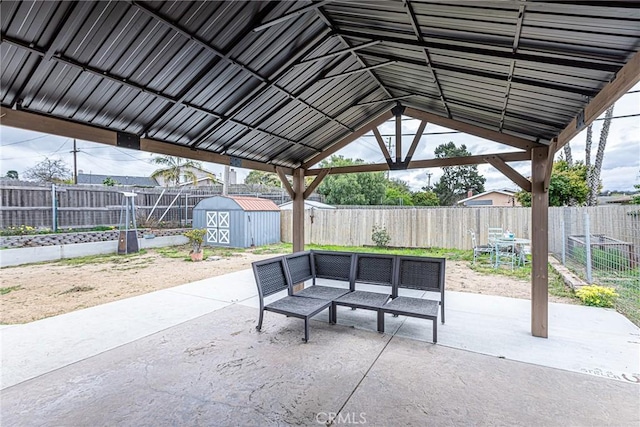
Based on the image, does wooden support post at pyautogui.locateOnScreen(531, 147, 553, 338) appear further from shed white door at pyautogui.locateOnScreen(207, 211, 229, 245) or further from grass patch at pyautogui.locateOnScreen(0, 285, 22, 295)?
shed white door at pyautogui.locateOnScreen(207, 211, 229, 245)

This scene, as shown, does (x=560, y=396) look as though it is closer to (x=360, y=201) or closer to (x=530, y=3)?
(x=530, y=3)

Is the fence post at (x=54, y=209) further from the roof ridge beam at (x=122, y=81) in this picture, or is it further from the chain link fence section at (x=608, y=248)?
the chain link fence section at (x=608, y=248)

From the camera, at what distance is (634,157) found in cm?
1728

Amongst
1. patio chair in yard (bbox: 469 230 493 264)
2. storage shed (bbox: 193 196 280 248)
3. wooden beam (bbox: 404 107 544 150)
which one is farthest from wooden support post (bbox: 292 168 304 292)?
storage shed (bbox: 193 196 280 248)

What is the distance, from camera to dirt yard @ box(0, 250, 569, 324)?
5066 millimetres

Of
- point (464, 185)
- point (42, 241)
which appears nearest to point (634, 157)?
point (464, 185)

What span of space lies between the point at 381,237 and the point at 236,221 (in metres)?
5.33

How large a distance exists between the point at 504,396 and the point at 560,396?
448mm

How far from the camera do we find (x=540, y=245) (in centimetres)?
377

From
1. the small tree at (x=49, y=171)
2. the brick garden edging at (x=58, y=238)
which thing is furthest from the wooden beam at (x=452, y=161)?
the small tree at (x=49, y=171)

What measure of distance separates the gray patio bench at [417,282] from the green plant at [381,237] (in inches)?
233

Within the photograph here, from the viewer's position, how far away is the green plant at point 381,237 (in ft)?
33.6

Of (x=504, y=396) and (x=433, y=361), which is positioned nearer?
(x=504, y=396)

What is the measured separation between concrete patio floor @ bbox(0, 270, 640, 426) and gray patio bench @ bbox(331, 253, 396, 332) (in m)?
0.36
